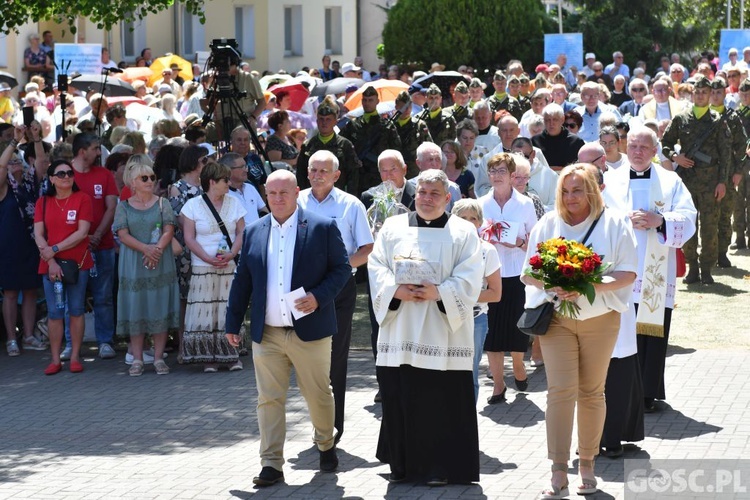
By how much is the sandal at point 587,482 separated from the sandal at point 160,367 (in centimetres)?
498

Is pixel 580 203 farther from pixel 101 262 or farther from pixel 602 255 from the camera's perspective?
pixel 101 262

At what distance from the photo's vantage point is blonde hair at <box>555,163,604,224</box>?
7.88 meters

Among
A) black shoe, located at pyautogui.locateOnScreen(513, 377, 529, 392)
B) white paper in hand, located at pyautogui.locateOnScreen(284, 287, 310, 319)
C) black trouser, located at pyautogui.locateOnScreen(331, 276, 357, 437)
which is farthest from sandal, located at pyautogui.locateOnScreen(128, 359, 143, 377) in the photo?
white paper in hand, located at pyautogui.locateOnScreen(284, 287, 310, 319)

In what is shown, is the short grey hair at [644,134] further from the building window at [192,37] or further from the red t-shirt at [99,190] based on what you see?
the building window at [192,37]

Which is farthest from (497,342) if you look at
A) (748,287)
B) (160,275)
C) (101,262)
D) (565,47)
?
(565,47)

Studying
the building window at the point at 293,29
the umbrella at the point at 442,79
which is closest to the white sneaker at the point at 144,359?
the umbrella at the point at 442,79

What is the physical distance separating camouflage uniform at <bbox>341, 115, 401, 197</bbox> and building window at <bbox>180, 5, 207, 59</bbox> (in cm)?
2647

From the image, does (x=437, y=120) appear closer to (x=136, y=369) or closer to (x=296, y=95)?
(x=296, y=95)

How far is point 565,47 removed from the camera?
103 ft

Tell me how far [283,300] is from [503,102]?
→ 37.9 feet

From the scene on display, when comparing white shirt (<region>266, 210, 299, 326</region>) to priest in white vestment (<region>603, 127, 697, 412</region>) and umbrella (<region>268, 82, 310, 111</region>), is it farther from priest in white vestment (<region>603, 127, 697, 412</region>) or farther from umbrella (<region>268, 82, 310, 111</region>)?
umbrella (<region>268, 82, 310, 111</region>)

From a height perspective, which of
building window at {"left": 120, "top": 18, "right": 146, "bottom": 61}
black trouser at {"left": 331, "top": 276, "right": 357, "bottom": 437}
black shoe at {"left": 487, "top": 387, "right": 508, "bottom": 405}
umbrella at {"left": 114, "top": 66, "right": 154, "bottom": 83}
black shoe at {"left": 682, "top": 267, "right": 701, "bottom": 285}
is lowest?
black shoe at {"left": 487, "top": 387, "right": 508, "bottom": 405}

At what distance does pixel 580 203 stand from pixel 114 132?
795 centimetres

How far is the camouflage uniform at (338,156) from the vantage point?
15.1 metres
